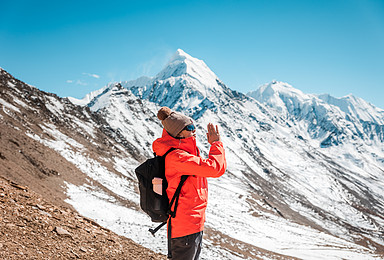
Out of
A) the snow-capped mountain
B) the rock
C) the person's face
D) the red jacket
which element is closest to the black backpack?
the red jacket

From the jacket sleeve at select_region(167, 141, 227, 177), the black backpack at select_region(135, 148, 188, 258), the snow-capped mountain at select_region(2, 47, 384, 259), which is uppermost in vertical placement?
the jacket sleeve at select_region(167, 141, 227, 177)

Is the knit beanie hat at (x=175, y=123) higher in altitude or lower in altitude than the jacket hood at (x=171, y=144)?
higher

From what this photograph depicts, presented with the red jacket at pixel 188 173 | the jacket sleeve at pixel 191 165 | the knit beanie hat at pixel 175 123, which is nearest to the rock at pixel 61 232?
the red jacket at pixel 188 173

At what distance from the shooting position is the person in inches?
150

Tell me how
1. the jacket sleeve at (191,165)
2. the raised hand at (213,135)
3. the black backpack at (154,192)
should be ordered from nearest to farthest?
1. the jacket sleeve at (191,165)
2. the black backpack at (154,192)
3. the raised hand at (213,135)

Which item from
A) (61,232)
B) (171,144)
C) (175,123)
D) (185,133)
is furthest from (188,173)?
(61,232)

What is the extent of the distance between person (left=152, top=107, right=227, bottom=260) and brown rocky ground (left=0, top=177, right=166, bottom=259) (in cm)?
375

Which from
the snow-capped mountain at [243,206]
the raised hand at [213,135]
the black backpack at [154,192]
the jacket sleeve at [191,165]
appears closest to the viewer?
the jacket sleeve at [191,165]

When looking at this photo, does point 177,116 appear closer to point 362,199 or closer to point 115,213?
point 115,213

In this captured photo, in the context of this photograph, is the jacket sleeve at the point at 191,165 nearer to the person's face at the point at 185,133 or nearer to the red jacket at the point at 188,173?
the red jacket at the point at 188,173

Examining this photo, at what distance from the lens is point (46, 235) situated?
679cm

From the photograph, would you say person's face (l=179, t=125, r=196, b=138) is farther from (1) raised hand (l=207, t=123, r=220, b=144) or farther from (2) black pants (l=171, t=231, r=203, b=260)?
(2) black pants (l=171, t=231, r=203, b=260)

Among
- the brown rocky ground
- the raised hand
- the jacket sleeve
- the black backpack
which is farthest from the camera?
the brown rocky ground

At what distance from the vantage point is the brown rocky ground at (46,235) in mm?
5840
